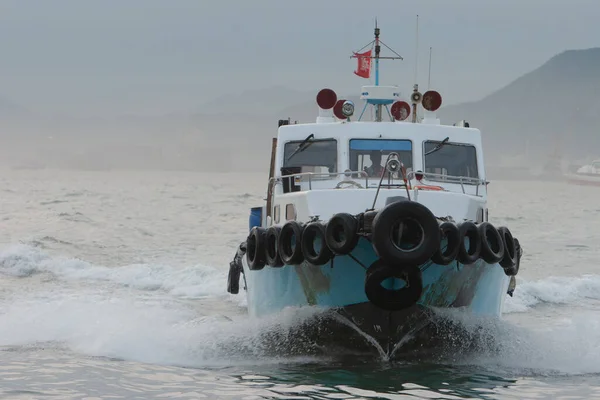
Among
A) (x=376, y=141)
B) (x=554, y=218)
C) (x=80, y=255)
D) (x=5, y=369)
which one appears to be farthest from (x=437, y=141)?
(x=554, y=218)

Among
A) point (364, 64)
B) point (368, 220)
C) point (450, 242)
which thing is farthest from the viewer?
point (364, 64)

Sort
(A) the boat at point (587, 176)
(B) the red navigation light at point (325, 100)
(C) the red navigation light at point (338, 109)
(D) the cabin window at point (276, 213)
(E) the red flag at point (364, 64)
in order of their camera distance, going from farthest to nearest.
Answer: (A) the boat at point (587, 176), (E) the red flag at point (364, 64), (B) the red navigation light at point (325, 100), (C) the red navigation light at point (338, 109), (D) the cabin window at point (276, 213)

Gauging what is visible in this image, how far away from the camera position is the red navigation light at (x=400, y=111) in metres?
14.6

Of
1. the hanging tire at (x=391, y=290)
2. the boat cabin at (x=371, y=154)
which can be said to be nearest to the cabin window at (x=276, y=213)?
the boat cabin at (x=371, y=154)

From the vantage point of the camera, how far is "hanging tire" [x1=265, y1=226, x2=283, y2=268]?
36.5 feet

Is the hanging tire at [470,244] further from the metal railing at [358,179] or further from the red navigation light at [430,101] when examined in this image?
the red navigation light at [430,101]

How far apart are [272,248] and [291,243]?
48 cm

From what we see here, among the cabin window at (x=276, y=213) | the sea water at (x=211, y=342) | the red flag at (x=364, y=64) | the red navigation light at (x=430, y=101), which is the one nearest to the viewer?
the sea water at (x=211, y=342)

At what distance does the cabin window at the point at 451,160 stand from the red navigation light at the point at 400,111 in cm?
126

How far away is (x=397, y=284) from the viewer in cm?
1046

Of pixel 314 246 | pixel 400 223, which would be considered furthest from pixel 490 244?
pixel 314 246

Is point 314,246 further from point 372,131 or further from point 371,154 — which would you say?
point 372,131

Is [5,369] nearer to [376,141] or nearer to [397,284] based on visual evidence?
[397,284]

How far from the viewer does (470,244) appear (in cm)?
1052
